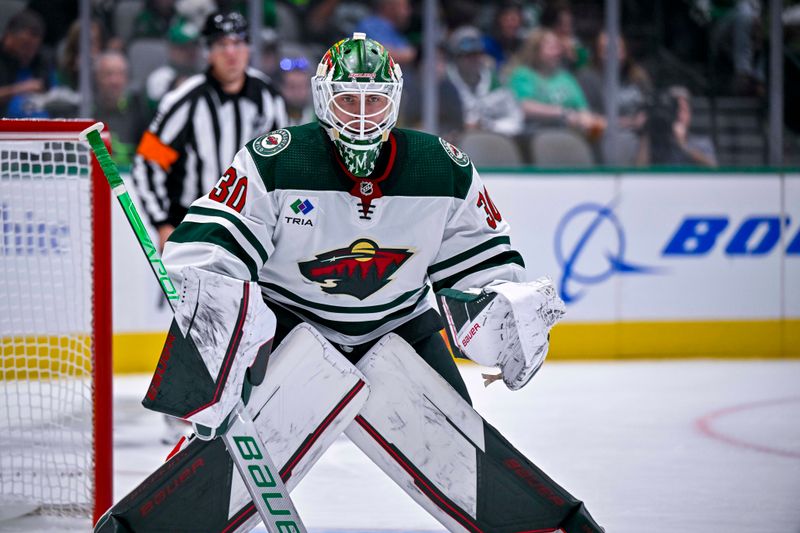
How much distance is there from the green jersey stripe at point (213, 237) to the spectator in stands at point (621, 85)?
404cm

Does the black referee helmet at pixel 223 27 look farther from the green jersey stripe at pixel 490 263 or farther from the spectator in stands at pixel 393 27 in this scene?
the green jersey stripe at pixel 490 263

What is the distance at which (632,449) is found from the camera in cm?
408

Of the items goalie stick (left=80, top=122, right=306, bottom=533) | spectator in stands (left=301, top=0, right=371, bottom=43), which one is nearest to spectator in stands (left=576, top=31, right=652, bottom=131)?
spectator in stands (left=301, top=0, right=371, bottom=43)

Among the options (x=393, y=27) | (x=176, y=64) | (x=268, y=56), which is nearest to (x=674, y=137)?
(x=393, y=27)

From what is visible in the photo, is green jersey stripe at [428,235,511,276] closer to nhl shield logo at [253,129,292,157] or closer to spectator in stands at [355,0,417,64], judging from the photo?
nhl shield logo at [253,129,292,157]

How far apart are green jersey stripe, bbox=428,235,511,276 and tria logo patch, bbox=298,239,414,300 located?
0.33 feet

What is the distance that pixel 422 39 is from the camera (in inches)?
232

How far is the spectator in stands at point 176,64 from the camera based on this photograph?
556 centimetres

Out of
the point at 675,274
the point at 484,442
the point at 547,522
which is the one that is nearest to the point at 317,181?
the point at 484,442

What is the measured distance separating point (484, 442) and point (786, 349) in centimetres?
403

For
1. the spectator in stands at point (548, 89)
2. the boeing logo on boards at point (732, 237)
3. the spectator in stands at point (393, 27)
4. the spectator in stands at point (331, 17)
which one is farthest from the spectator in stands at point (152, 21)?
the boeing logo on boards at point (732, 237)

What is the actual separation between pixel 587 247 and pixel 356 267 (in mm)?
3587

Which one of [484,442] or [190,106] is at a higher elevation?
[190,106]

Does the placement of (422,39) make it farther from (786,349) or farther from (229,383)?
(229,383)
